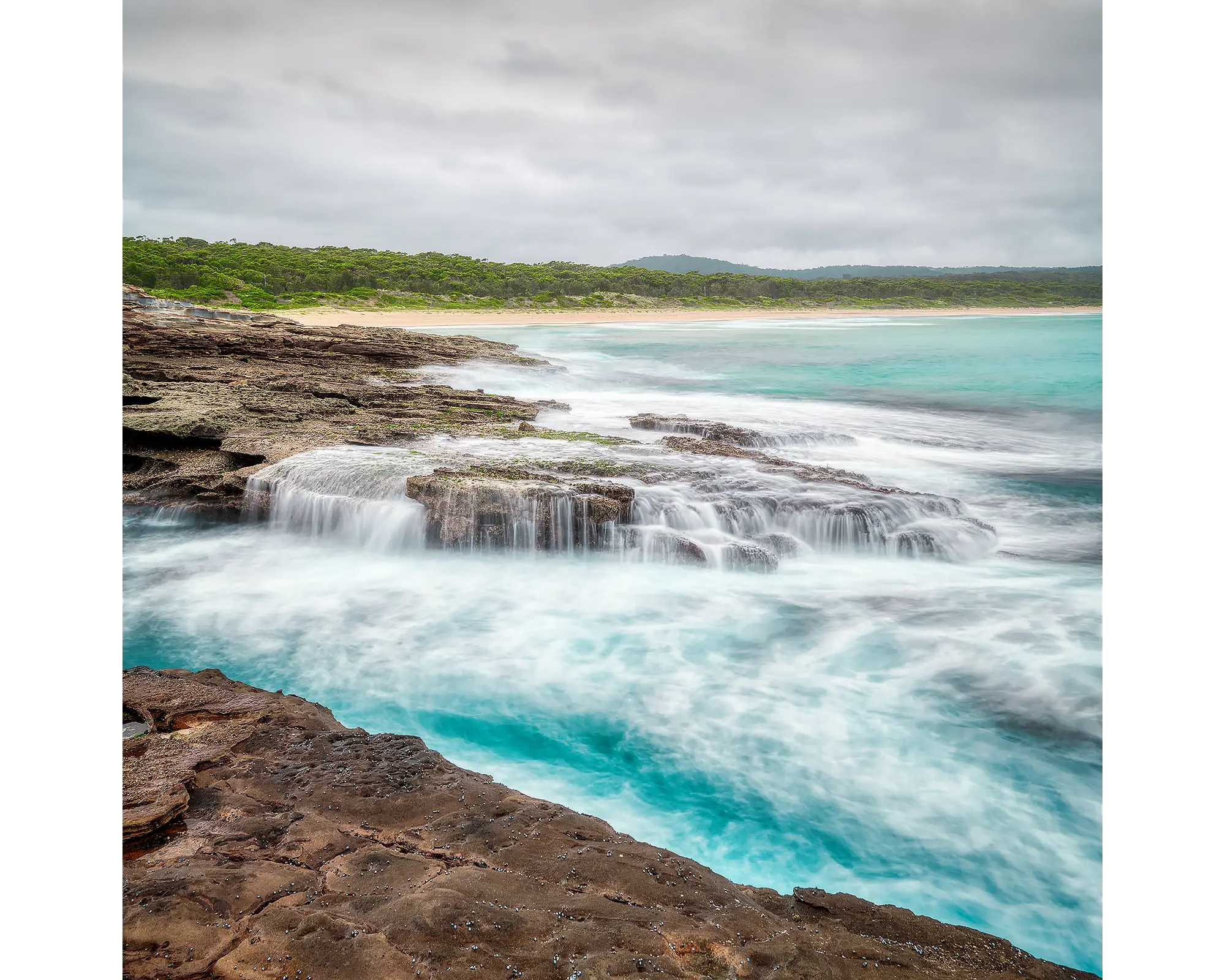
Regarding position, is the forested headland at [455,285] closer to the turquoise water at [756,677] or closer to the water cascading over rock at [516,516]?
the turquoise water at [756,677]

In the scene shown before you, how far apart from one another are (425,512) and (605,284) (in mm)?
35648

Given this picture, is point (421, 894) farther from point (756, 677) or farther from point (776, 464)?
point (776, 464)

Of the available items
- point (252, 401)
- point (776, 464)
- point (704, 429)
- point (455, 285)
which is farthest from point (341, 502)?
point (455, 285)

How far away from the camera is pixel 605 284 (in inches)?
1556

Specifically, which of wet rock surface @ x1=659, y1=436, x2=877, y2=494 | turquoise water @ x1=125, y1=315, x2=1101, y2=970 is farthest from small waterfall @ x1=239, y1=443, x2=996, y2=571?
wet rock surface @ x1=659, y1=436, x2=877, y2=494

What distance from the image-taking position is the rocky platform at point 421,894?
4.79ft

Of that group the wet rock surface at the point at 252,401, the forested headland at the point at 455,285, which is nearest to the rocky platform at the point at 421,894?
the wet rock surface at the point at 252,401

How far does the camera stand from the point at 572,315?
35.5 metres

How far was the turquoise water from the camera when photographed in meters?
2.77

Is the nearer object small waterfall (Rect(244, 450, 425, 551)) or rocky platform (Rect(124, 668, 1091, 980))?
rocky platform (Rect(124, 668, 1091, 980))

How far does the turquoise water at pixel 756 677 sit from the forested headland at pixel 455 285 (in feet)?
35.3

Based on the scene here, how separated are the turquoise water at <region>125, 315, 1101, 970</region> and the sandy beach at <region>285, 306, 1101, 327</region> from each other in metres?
13.7

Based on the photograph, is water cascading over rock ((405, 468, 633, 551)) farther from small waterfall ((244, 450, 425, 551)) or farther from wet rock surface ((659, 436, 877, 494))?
wet rock surface ((659, 436, 877, 494))
